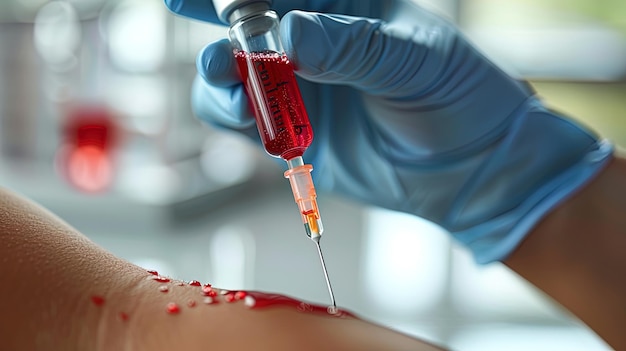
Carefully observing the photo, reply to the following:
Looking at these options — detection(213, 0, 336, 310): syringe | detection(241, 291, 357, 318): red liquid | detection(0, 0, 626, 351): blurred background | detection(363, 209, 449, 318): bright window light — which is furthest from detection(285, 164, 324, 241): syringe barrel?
detection(0, 0, 626, 351): blurred background

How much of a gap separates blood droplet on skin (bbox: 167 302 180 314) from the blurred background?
1318mm

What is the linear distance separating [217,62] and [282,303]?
386 mm

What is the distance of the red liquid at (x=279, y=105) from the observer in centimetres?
86

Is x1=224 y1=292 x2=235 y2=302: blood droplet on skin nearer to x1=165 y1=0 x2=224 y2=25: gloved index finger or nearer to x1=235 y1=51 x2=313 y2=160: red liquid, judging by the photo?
x1=235 y1=51 x2=313 y2=160: red liquid

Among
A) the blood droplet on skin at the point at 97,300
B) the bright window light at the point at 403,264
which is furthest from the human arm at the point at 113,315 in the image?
the bright window light at the point at 403,264

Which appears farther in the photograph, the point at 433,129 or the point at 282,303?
the point at 433,129

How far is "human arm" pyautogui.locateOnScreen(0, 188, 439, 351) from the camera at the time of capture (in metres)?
0.65

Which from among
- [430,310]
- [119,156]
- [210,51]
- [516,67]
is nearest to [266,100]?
[210,51]

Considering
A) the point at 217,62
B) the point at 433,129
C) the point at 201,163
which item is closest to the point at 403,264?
the point at 201,163

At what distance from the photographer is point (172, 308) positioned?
69 cm

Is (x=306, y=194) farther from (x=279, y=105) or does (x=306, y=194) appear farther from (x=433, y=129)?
(x=433, y=129)

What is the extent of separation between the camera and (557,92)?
3.85m

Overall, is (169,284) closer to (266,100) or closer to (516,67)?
(266,100)

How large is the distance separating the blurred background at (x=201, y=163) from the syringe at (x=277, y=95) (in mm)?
1186
